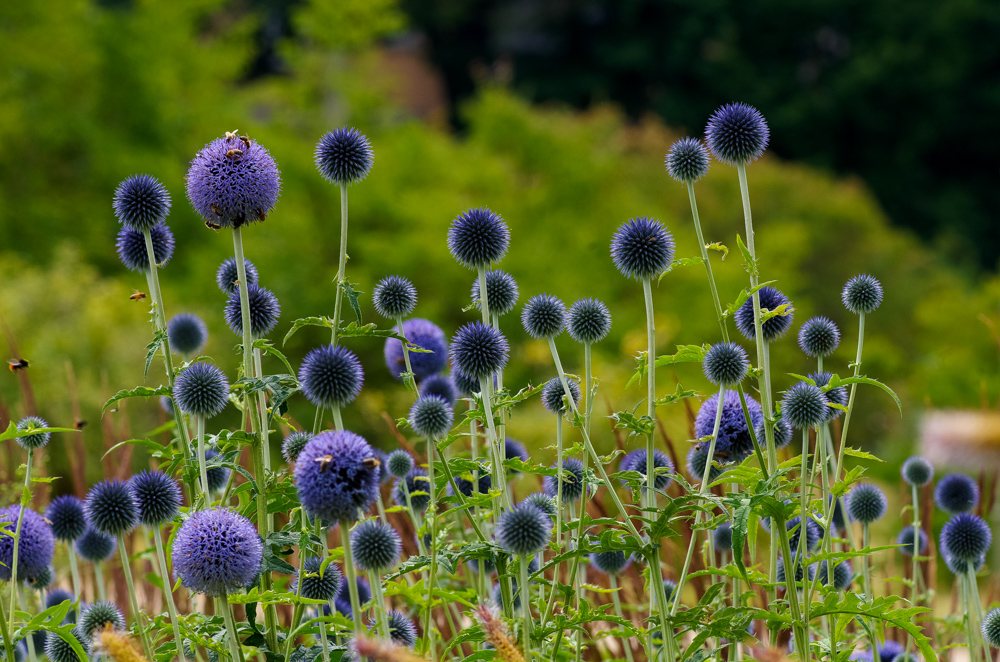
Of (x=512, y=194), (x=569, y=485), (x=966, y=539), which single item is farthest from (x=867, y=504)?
(x=512, y=194)

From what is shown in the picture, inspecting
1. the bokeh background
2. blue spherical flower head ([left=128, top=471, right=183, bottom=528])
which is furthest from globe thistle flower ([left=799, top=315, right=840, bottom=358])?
the bokeh background

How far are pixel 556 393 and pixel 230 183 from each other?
0.95m

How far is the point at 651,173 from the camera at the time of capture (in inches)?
746

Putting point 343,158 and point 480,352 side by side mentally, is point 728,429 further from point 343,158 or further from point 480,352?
point 343,158

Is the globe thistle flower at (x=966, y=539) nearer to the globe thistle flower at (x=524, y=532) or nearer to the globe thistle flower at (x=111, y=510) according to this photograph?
the globe thistle flower at (x=524, y=532)

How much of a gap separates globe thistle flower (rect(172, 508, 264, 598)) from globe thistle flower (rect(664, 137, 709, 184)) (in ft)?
4.38

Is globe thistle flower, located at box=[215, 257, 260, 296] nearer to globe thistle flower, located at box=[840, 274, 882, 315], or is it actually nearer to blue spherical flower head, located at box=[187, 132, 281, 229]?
blue spherical flower head, located at box=[187, 132, 281, 229]

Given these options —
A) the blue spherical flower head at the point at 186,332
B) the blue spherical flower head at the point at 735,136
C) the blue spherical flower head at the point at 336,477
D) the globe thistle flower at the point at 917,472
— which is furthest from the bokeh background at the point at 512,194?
the blue spherical flower head at the point at 735,136

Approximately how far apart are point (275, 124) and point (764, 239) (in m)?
8.87

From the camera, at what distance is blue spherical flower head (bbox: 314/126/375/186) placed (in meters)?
2.51

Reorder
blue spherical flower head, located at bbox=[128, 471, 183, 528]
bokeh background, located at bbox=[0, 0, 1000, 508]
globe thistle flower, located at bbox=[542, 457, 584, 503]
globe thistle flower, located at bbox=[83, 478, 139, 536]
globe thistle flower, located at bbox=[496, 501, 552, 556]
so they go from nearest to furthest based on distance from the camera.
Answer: globe thistle flower, located at bbox=[496, 501, 552, 556] → blue spherical flower head, located at bbox=[128, 471, 183, 528] → globe thistle flower, located at bbox=[83, 478, 139, 536] → globe thistle flower, located at bbox=[542, 457, 584, 503] → bokeh background, located at bbox=[0, 0, 1000, 508]

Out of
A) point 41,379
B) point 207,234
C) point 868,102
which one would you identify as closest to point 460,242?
point 41,379

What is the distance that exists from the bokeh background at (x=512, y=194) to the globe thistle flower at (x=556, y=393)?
6.00ft

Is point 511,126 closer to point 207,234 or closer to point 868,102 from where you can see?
point 207,234
